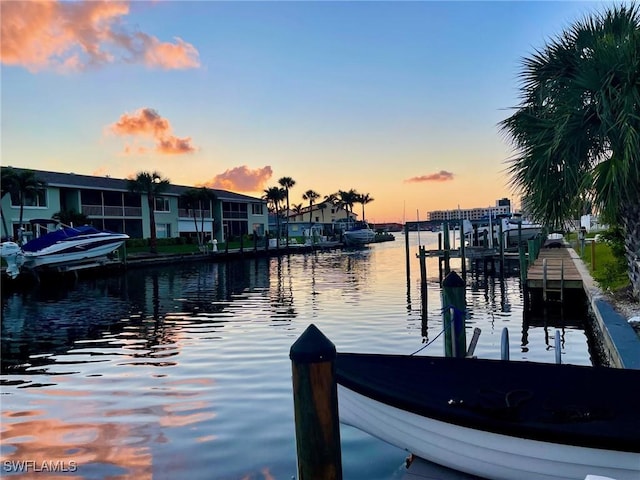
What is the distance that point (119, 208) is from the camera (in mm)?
52438

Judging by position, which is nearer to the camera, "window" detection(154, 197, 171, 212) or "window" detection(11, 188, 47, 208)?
"window" detection(11, 188, 47, 208)

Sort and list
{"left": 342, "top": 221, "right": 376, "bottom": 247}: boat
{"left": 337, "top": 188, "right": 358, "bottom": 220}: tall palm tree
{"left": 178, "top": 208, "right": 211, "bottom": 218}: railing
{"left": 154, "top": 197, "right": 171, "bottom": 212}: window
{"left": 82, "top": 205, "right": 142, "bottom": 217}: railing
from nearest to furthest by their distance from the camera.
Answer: {"left": 82, "top": 205, "right": 142, "bottom": 217}: railing, {"left": 154, "top": 197, "right": 171, "bottom": 212}: window, {"left": 178, "top": 208, "right": 211, "bottom": 218}: railing, {"left": 342, "top": 221, "right": 376, "bottom": 247}: boat, {"left": 337, "top": 188, "right": 358, "bottom": 220}: tall palm tree

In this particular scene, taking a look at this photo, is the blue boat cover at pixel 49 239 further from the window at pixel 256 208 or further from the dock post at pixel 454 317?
the window at pixel 256 208

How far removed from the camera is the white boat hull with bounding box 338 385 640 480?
4.41 m

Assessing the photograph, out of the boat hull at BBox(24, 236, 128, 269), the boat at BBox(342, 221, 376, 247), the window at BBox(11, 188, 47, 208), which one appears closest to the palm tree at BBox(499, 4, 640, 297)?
the boat hull at BBox(24, 236, 128, 269)

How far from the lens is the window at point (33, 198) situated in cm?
4033

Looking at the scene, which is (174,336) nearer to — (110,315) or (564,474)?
(110,315)

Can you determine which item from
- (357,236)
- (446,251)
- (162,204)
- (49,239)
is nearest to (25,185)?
(49,239)

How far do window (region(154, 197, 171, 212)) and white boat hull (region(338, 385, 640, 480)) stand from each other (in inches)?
2161

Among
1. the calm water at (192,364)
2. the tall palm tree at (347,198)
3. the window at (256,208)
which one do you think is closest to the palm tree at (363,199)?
the tall palm tree at (347,198)

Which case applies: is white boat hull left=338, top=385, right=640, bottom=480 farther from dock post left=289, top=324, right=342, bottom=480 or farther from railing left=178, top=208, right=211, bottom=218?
railing left=178, top=208, right=211, bottom=218

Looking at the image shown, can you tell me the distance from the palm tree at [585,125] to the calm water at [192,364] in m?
3.70

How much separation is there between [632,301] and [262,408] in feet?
30.5

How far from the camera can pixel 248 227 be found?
7438 cm
